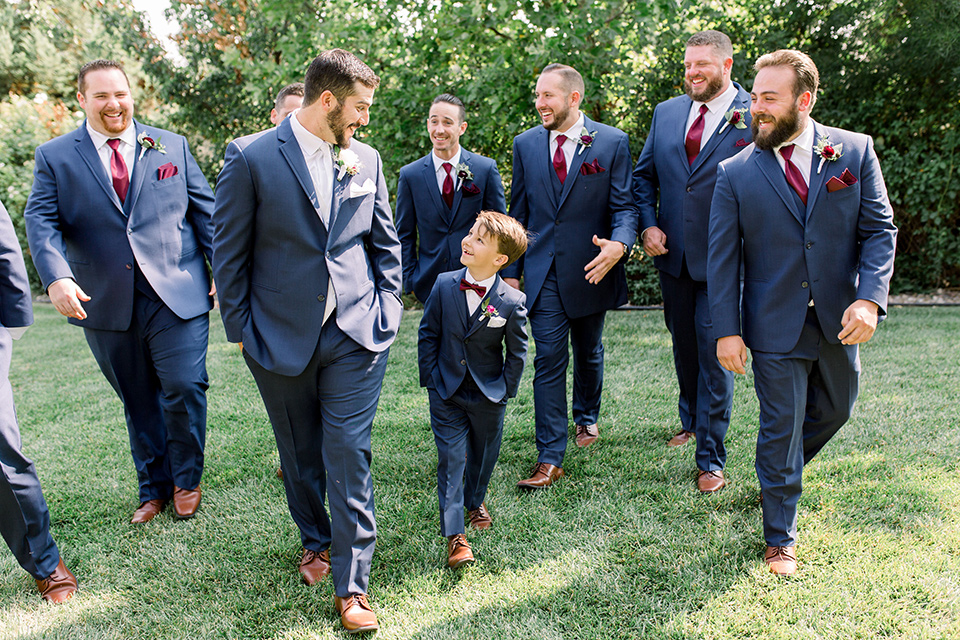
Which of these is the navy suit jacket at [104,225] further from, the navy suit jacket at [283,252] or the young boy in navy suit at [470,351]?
the young boy in navy suit at [470,351]

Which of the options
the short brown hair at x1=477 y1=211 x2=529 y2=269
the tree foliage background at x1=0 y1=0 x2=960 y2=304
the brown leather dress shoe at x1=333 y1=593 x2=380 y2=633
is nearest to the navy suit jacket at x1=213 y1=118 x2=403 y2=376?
the short brown hair at x1=477 y1=211 x2=529 y2=269

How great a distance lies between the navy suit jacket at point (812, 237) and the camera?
121 inches

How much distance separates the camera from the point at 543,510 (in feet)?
12.6

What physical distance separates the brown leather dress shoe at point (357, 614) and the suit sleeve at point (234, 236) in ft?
3.86

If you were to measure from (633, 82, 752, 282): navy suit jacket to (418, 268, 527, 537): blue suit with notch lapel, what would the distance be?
1.29 meters

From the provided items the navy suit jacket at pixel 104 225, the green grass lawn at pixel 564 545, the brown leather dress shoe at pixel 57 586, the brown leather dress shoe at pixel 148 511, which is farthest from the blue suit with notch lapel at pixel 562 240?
the brown leather dress shoe at pixel 57 586

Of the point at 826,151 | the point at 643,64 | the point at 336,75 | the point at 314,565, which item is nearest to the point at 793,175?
the point at 826,151

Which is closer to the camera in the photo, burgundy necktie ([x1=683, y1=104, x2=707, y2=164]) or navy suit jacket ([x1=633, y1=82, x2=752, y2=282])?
navy suit jacket ([x1=633, y1=82, x2=752, y2=282])

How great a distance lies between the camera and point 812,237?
3094 millimetres

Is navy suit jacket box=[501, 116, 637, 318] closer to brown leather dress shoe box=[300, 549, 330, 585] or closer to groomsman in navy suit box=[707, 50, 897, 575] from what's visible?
groomsman in navy suit box=[707, 50, 897, 575]

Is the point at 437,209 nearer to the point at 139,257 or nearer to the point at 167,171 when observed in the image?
the point at 167,171

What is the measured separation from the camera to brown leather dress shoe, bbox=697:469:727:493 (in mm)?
3955

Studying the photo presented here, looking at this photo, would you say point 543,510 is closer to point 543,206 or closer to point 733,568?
point 733,568

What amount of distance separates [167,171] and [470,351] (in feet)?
6.54
